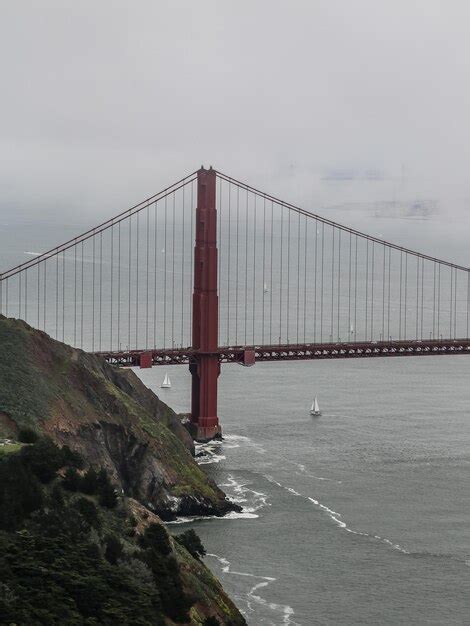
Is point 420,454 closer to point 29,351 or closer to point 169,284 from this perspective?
point 29,351

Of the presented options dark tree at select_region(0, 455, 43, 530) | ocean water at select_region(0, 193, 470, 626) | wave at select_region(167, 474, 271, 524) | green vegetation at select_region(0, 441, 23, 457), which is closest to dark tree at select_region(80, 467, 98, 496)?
dark tree at select_region(0, 455, 43, 530)

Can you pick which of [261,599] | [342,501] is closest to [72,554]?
[261,599]

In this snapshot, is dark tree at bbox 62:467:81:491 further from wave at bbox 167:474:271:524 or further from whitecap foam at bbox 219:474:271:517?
whitecap foam at bbox 219:474:271:517

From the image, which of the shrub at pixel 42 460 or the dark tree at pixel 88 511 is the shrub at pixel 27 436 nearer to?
the shrub at pixel 42 460

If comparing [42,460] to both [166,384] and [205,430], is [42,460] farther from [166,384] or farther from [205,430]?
[166,384]

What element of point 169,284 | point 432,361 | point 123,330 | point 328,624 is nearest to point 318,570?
point 328,624

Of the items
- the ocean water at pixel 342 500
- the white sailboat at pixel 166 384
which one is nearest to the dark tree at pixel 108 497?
the ocean water at pixel 342 500
